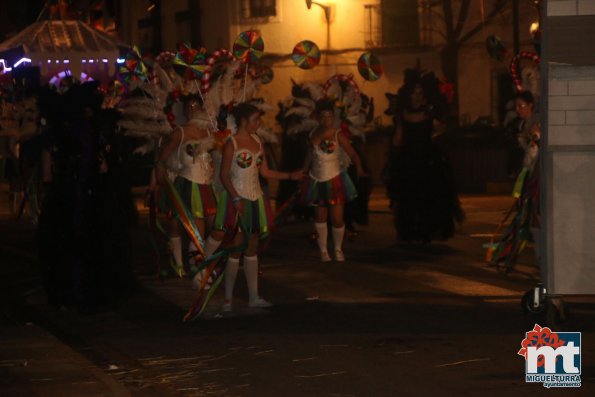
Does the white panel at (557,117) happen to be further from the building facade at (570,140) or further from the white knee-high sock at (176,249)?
the white knee-high sock at (176,249)

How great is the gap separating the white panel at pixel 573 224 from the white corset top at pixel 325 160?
5222 millimetres

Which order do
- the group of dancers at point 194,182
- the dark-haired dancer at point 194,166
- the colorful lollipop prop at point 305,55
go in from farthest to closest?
1. the colorful lollipop prop at point 305,55
2. the dark-haired dancer at point 194,166
3. the group of dancers at point 194,182

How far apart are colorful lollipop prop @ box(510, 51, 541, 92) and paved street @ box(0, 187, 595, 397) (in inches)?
74.6

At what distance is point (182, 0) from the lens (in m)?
44.7

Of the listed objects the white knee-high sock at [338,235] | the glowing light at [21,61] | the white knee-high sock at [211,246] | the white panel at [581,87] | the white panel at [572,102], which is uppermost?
the glowing light at [21,61]

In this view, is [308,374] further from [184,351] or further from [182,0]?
[182,0]

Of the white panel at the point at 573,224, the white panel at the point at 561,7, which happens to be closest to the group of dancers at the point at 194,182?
the white panel at the point at 573,224

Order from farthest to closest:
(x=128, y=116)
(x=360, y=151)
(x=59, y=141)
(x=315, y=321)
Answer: (x=360, y=151), (x=128, y=116), (x=59, y=141), (x=315, y=321)

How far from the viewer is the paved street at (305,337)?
25.2 ft

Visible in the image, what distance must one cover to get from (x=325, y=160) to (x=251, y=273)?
339 cm

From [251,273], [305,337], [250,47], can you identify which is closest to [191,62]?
[250,47]

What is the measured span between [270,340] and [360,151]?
28.1ft

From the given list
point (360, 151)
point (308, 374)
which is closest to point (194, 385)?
point (308, 374)

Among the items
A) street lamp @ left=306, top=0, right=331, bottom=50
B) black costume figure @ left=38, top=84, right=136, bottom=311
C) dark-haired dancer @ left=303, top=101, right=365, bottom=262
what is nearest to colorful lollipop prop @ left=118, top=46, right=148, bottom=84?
dark-haired dancer @ left=303, top=101, right=365, bottom=262
